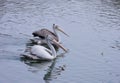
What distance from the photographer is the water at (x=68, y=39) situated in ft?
55.8

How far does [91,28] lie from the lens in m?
23.0

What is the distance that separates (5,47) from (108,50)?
3.88 m

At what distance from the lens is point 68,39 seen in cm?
2116

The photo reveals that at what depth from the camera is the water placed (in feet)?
55.8

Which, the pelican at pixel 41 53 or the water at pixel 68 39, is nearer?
the water at pixel 68 39

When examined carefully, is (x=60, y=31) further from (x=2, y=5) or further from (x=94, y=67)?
(x=2, y=5)

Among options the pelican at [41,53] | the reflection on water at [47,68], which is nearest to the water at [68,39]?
the reflection on water at [47,68]

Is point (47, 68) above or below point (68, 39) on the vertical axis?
below

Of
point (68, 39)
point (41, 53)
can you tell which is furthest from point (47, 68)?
point (68, 39)

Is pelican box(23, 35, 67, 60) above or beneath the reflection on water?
above

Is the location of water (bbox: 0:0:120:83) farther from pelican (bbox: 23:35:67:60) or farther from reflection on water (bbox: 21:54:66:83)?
pelican (bbox: 23:35:67:60)

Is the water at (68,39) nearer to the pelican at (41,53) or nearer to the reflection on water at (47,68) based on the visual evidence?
the reflection on water at (47,68)

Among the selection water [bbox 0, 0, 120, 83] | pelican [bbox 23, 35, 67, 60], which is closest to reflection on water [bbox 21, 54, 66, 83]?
water [bbox 0, 0, 120, 83]

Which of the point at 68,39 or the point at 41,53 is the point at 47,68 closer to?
the point at 41,53
